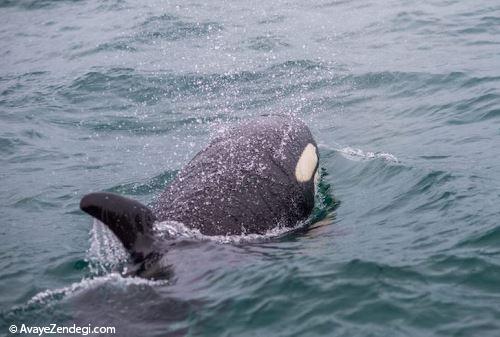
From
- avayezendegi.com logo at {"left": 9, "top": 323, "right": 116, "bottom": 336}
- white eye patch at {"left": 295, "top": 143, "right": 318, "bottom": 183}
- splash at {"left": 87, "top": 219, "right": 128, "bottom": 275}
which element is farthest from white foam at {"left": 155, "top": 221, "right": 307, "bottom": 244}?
avayezendegi.com logo at {"left": 9, "top": 323, "right": 116, "bottom": 336}

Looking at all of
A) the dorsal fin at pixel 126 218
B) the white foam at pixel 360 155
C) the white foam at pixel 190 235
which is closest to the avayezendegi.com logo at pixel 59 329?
the dorsal fin at pixel 126 218

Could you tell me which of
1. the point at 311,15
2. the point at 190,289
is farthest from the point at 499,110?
the point at 311,15

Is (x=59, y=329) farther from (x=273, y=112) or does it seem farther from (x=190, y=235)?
(x=273, y=112)

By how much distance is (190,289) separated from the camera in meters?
5.98

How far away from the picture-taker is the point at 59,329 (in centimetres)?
564

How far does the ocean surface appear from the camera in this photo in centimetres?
568

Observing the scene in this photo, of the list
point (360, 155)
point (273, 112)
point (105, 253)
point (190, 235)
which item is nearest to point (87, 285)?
point (105, 253)

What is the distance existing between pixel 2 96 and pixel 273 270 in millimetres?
13449

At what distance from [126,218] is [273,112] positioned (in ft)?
16.5

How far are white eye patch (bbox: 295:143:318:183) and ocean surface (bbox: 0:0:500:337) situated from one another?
52cm

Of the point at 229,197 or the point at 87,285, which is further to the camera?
the point at 229,197

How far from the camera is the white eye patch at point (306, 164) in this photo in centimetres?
848

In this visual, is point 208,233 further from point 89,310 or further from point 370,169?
point 370,169

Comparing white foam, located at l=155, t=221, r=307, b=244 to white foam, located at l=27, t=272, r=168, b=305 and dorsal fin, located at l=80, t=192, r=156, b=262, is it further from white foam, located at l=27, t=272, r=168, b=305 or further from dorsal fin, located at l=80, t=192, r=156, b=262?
white foam, located at l=27, t=272, r=168, b=305
